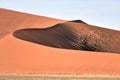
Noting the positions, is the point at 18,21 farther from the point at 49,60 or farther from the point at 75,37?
the point at 49,60

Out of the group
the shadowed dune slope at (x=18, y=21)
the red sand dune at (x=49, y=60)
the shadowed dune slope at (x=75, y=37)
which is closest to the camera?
the red sand dune at (x=49, y=60)

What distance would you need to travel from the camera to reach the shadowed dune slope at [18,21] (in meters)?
61.6

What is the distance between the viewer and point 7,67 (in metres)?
34.1

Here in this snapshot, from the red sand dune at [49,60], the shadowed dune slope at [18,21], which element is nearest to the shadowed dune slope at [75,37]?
the shadowed dune slope at [18,21]

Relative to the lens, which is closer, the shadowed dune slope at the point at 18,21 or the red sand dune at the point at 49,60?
the red sand dune at the point at 49,60

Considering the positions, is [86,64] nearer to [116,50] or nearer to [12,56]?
[12,56]

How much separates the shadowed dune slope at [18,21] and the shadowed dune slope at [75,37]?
3.02m

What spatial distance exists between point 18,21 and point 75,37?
10.5m

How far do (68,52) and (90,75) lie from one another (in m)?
7.08

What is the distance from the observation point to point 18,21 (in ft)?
216

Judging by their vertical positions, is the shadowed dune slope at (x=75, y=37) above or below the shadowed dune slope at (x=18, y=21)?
below

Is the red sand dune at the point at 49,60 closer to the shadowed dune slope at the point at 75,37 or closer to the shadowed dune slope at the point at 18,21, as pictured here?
the shadowed dune slope at the point at 75,37

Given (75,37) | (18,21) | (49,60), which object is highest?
(18,21)

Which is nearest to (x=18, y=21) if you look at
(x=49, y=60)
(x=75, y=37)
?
(x=75, y=37)
